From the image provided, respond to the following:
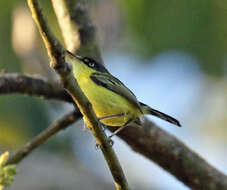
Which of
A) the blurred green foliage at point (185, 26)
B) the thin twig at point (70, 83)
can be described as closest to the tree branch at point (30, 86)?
the thin twig at point (70, 83)

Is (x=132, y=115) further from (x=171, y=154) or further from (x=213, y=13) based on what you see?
(x=213, y=13)

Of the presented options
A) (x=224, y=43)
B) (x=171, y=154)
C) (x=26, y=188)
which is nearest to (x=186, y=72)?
(x=224, y=43)

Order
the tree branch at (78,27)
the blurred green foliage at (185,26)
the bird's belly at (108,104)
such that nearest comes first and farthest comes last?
the bird's belly at (108,104)
the tree branch at (78,27)
the blurred green foliage at (185,26)

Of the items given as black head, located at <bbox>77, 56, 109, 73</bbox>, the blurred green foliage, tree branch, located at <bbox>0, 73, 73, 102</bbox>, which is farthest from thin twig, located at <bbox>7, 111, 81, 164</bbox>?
the blurred green foliage

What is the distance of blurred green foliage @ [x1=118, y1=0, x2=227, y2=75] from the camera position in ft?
14.5

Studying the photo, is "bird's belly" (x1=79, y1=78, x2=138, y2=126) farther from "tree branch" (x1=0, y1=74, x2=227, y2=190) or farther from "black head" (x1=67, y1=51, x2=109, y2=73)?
"tree branch" (x1=0, y1=74, x2=227, y2=190)

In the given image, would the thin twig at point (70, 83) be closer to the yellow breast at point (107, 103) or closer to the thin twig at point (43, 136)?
the yellow breast at point (107, 103)

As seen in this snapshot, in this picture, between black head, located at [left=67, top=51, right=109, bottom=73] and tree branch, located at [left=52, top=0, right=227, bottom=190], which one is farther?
tree branch, located at [left=52, top=0, right=227, bottom=190]

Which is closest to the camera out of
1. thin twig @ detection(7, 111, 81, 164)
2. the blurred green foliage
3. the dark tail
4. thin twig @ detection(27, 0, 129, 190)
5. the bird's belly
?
thin twig @ detection(27, 0, 129, 190)

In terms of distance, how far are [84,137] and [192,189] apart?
4.49 meters

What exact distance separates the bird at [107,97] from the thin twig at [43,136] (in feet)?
1.37

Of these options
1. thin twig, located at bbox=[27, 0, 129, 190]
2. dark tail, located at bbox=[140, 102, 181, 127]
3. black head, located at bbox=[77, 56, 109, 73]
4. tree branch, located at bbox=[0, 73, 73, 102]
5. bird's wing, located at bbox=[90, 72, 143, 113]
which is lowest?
thin twig, located at bbox=[27, 0, 129, 190]

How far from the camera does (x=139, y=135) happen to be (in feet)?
13.0

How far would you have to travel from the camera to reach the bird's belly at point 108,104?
10.9 ft
